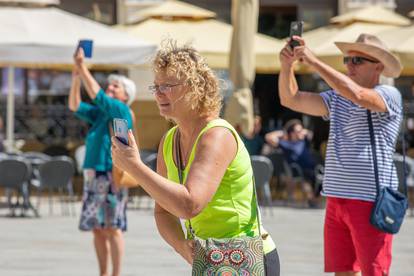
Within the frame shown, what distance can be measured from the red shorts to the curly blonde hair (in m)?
1.97

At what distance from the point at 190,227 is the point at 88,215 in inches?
178

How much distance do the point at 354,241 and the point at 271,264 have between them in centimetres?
183

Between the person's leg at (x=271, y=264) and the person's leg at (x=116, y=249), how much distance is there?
4.46 m

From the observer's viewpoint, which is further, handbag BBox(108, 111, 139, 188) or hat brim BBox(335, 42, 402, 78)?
handbag BBox(108, 111, 139, 188)

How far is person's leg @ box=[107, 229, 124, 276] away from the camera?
866 centimetres

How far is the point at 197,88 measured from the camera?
4137 millimetres

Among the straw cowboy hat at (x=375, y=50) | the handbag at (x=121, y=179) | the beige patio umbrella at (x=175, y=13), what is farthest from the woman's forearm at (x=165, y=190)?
the beige patio umbrella at (x=175, y=13)

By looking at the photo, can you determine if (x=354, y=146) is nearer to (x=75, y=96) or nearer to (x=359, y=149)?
(x=359, y=149)

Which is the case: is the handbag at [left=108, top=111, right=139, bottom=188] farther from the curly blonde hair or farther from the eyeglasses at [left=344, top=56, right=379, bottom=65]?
the curly blonde hair

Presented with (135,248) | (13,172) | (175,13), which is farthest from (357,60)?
(175,13)

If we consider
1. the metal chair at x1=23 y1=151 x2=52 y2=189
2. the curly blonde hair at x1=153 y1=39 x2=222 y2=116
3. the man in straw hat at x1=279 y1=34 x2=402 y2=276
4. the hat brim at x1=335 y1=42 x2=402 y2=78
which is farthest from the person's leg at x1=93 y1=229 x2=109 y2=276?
the metal chair at x1=23 y1=151 x2=52 y2=189

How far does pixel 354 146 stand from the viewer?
613 cm

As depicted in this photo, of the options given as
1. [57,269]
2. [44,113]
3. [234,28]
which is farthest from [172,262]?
[44,113]

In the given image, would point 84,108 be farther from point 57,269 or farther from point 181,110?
point 181,110
